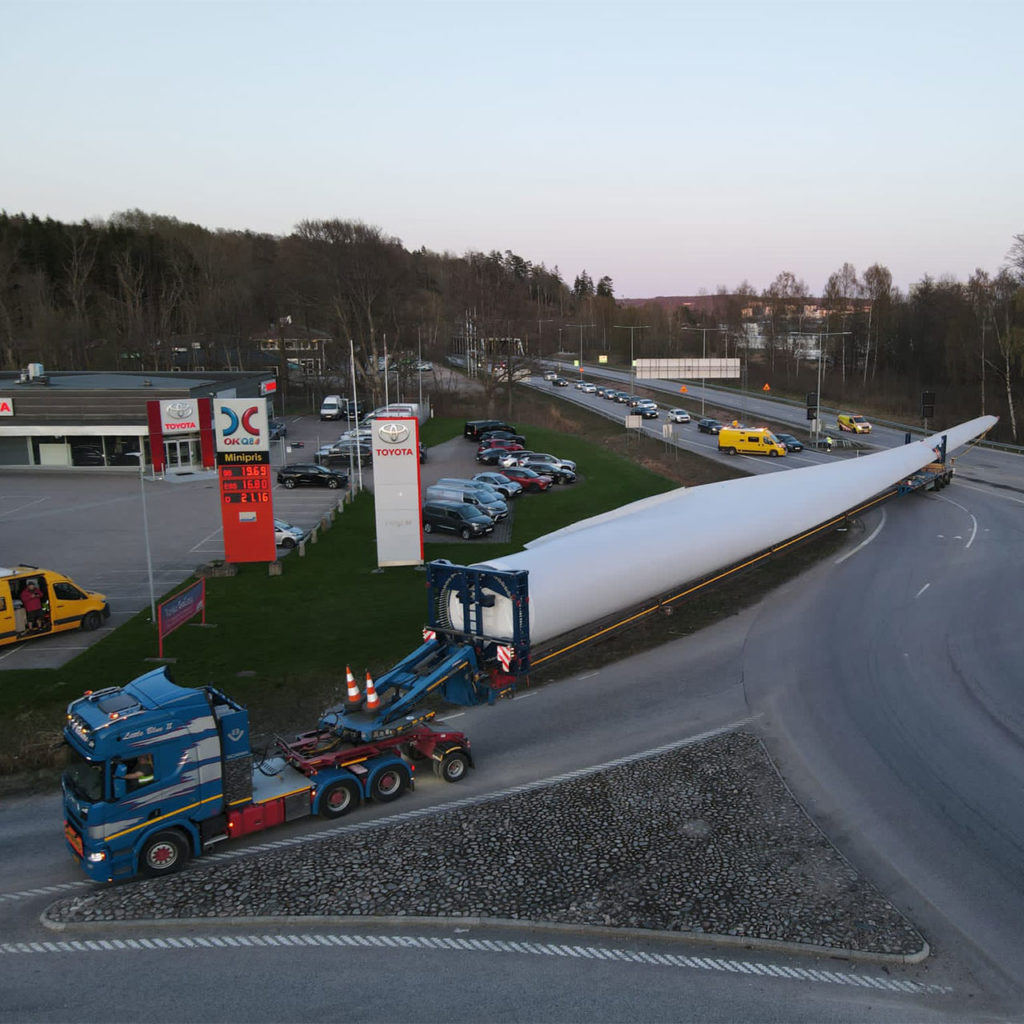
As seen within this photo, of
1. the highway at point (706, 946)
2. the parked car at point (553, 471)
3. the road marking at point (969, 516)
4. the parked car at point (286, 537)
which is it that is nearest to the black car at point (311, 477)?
the parked car at point (553, 471)

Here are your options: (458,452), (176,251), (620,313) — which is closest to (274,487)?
(458,452)

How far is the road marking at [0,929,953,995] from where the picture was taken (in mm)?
10141

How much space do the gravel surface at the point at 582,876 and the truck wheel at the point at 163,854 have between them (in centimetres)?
18

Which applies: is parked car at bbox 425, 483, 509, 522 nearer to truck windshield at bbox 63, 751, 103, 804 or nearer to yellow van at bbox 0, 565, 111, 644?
yellow van at bbox 0, 565, 111, 644

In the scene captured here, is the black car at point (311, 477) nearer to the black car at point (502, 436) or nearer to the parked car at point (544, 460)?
the parked car at point (544, 460)

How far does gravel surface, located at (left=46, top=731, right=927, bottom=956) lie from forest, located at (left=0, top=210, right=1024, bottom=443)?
58.2 m

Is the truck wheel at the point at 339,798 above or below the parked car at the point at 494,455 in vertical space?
below

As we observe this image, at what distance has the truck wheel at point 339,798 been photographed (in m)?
13.6

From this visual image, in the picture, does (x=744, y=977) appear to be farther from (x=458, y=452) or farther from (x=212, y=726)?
(x=458, y=452)

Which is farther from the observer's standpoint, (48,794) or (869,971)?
(48,794)

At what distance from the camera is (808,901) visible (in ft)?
37.5

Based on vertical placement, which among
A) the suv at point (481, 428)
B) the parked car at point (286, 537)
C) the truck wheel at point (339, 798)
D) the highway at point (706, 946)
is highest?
the suv at point (481, 428)

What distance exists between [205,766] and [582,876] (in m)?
5.52

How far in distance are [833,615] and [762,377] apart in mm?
95396
